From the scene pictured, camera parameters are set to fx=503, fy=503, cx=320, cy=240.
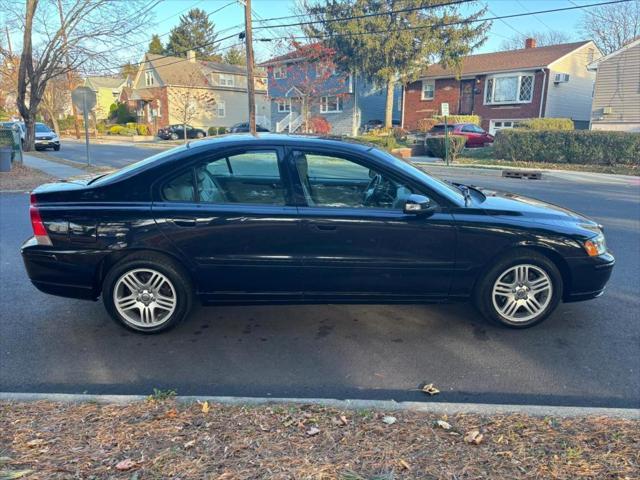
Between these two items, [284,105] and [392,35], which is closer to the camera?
Result: [392,35]

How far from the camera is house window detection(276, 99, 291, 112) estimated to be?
42037 millimetres

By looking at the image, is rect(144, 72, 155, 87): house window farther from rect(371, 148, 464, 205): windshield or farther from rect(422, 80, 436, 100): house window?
rect(371, 148, 464, 205): windshield

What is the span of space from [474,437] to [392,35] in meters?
31.1

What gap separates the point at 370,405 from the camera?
295cm

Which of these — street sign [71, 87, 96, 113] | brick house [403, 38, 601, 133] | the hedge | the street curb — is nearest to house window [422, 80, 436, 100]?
brick house [403, 38, 601, 133]

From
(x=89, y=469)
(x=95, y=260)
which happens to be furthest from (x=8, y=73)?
(x=89, y=469)

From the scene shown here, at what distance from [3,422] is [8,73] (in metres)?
35.3

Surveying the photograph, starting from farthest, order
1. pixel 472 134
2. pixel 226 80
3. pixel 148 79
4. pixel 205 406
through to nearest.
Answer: pixel 226 80 < pixel 148 79 < pixel 472 134 < pixel 205 406

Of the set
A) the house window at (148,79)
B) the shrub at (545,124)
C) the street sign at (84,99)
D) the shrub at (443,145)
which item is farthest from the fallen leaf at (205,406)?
the house window at (148,79)

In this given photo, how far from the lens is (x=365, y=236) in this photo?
4004 mm

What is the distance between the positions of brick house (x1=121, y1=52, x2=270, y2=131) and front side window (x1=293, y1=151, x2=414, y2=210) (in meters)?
45.9

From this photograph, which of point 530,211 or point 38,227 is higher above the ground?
point 530,211

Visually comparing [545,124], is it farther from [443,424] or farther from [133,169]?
[443,424]

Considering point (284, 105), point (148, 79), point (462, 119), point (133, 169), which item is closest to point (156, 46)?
point (148, 79)
